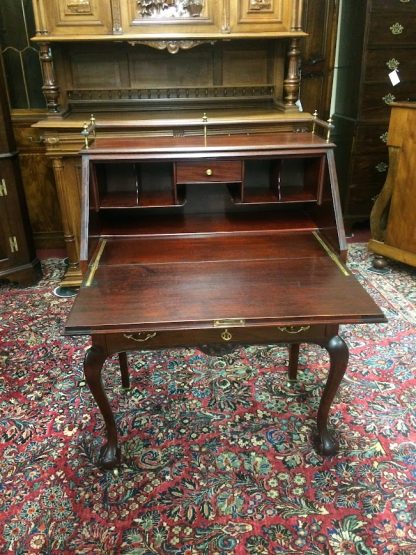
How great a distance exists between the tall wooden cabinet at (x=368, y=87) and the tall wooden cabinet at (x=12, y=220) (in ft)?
7.88

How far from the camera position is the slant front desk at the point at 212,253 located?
138 centimetres

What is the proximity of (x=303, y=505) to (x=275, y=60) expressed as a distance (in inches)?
108

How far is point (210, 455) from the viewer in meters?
1.83

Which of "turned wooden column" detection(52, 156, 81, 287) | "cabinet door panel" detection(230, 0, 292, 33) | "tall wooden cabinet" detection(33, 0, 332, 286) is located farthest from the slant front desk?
"cabinet door panel" detection(230, 0, 292, 33)

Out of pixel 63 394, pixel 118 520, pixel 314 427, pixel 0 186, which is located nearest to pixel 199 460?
pixel 118 520

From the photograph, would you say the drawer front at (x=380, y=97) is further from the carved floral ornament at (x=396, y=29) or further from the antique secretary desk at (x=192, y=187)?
the antique secretary desk at (x=192, y=187)

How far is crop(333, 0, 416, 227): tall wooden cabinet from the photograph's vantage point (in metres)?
3.23

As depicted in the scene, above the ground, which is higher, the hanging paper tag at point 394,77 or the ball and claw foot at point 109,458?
the hanging paper tag at point 394,77

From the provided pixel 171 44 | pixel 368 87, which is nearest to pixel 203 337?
pixel 171 44

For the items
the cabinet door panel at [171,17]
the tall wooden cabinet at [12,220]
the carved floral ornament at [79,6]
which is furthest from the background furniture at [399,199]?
the tall wooden cabinet at [12,220]

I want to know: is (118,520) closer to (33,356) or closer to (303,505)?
(303,505)

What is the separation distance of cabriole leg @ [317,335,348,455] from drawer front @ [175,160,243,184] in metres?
0.75

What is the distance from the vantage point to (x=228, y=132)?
2.94 m

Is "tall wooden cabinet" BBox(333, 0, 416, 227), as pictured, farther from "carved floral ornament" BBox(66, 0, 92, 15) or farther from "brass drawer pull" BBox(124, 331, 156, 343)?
"brass drawer pull" BBox(124, 331, 156, 343)
